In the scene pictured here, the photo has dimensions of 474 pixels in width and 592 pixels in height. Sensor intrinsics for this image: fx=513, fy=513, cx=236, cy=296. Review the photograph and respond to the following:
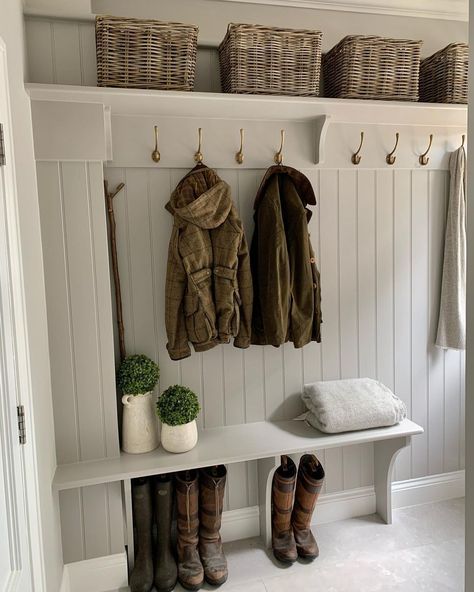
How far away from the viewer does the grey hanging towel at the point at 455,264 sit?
2.47 m

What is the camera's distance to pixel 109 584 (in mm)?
2090

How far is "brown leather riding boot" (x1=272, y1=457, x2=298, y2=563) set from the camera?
227 centimetres

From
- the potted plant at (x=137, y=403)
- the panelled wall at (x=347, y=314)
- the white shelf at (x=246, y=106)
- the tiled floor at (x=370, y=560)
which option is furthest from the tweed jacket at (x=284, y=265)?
the tiled floor at (x=370, y=560)

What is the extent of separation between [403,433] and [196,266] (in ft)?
3.87

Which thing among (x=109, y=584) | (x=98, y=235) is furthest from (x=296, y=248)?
(x=109, y=584)

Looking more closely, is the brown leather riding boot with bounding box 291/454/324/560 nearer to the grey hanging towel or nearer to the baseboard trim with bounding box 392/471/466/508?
the baseboard trim with bounding box 392/471/466/508

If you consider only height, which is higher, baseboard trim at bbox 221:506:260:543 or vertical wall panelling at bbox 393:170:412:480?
vertical wall panelling at bbox 393:170:412:480

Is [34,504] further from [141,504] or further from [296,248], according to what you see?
[296,248]

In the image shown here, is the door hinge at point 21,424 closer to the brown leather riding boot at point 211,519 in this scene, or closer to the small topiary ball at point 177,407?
the small topiary ball at point 177,407

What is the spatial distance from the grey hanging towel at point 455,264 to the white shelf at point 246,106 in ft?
0.86

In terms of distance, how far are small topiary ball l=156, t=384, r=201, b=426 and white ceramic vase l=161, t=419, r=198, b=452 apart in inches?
0.9

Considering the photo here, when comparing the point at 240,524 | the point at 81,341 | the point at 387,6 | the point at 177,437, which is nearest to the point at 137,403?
the point at 177,437

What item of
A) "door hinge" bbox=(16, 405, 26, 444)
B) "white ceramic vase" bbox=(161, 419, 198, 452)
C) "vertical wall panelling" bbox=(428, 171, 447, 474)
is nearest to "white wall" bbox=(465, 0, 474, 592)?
"door hinge" bbox=(16, 405, 26, 444)

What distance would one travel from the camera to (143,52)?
72.1 inches
